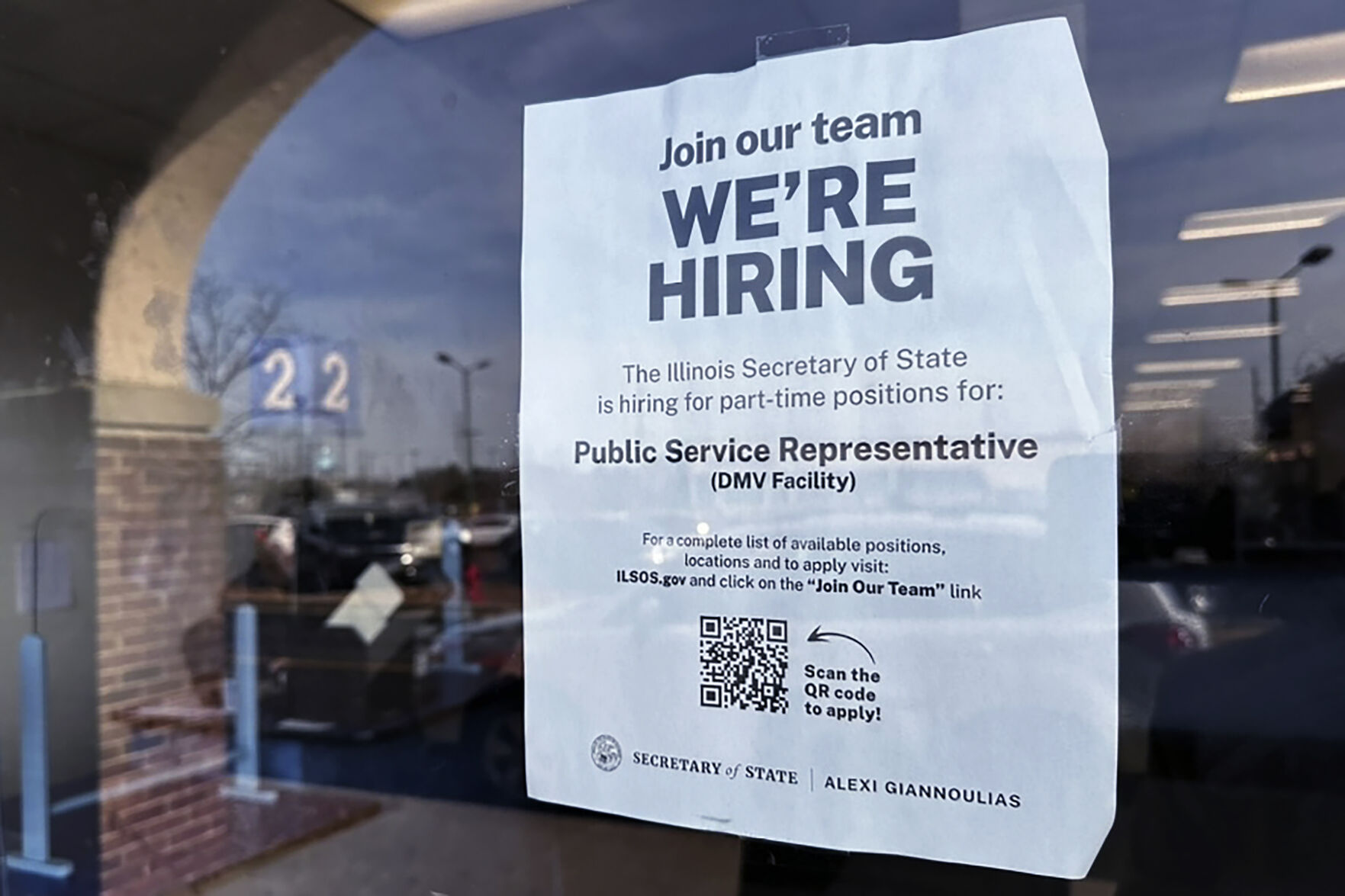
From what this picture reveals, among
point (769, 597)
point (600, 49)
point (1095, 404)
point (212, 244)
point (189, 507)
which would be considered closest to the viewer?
point (1095, 404)

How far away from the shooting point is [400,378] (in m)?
2.99

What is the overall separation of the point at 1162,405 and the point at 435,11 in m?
1.73

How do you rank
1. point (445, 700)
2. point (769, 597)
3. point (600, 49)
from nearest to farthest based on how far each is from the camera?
point (769, 597) < point (600, 49) < point (445, 700)

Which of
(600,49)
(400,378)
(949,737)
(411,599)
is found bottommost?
(411,599)

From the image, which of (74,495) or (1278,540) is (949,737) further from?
(74,495)

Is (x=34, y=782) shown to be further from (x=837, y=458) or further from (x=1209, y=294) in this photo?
(x=1209, y=294)

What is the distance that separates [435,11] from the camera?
6.75 feet

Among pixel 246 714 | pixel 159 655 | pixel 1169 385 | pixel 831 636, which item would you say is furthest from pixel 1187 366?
pixel 246 714

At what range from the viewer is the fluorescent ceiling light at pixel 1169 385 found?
4.04ft

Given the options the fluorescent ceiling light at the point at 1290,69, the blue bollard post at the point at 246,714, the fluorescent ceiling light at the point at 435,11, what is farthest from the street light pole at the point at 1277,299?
the blue bollard post at the point at 246,714

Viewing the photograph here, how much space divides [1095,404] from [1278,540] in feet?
1.06

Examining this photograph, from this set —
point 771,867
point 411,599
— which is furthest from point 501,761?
point 411,599

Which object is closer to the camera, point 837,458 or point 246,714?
point 837,458

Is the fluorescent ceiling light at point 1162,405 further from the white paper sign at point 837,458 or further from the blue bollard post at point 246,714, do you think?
the blue bollard post at point 246,714
